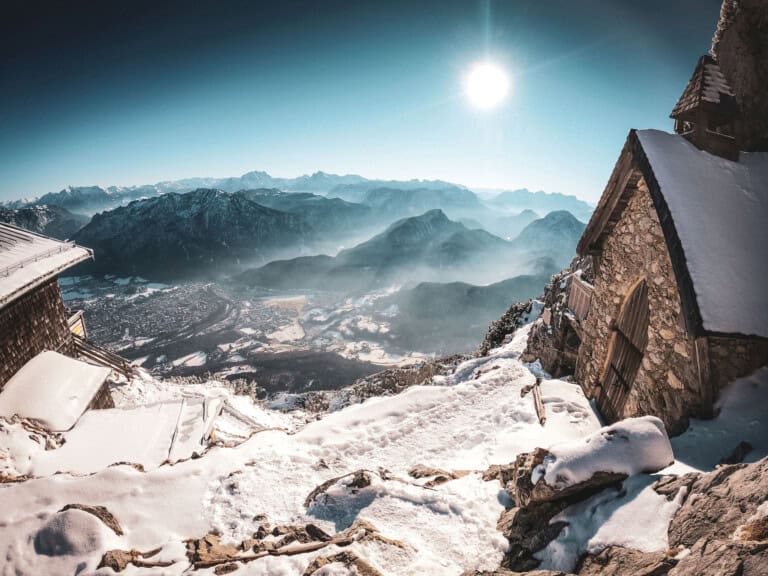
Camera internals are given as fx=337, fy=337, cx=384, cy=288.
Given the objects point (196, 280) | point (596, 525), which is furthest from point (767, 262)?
point (196, 280)

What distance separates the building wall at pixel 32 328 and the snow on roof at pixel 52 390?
0.44 metres

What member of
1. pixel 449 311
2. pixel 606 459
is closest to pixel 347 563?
pixel 606 459

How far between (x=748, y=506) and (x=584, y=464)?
146 cm

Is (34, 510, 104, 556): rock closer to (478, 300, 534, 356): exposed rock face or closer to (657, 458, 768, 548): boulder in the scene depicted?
(657, 458, 768, 548): boulder

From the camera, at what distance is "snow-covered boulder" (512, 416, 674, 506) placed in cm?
375

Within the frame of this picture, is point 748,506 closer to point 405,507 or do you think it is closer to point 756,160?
point 405,507

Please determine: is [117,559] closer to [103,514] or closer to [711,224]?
[103,514]

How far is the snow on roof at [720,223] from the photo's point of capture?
446 cm

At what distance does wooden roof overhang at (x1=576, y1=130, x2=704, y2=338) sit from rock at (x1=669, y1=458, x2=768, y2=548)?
2.08 metres

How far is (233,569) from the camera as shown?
441 cm

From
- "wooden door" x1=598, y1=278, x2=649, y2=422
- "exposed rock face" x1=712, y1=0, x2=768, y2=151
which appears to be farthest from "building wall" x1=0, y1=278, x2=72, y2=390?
"exposed rock face" x1=712, y1=0, x2=768, y2=151

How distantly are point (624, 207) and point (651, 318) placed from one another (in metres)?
2.73

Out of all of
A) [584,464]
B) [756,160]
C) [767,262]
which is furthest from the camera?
[756,160]

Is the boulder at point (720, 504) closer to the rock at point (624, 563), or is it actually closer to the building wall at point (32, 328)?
the rock at point (624, 563)
